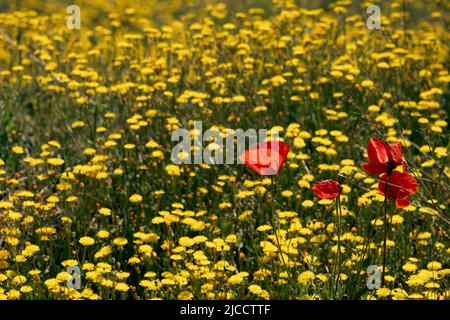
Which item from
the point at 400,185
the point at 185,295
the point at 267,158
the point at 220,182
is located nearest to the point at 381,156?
the point at 400,185

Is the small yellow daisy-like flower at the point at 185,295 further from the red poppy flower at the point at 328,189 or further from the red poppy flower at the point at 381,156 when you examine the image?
the red poppy flower at the point at 381,156

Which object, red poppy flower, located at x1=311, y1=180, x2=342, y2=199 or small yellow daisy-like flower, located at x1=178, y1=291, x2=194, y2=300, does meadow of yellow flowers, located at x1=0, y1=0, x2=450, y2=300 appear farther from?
red poppy flower, located at x1=311, y1=180, x2=342, y2=199

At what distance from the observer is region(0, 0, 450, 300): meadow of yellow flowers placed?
368cm

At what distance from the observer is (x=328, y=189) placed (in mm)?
3104

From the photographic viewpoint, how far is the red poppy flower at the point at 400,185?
10.5 feet

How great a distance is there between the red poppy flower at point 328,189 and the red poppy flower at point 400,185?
20 cm

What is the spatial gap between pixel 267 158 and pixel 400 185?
551 mm

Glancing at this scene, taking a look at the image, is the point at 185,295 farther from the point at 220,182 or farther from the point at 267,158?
the point at 220,182

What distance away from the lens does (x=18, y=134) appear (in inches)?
202

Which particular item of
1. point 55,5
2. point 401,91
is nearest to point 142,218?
point 401,91

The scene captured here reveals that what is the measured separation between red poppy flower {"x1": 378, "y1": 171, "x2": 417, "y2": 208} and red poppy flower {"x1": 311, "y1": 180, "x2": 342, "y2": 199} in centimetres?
20

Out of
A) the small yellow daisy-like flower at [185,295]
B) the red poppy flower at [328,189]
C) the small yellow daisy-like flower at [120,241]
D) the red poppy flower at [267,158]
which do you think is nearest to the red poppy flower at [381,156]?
the red poppy flower at [328,189]
